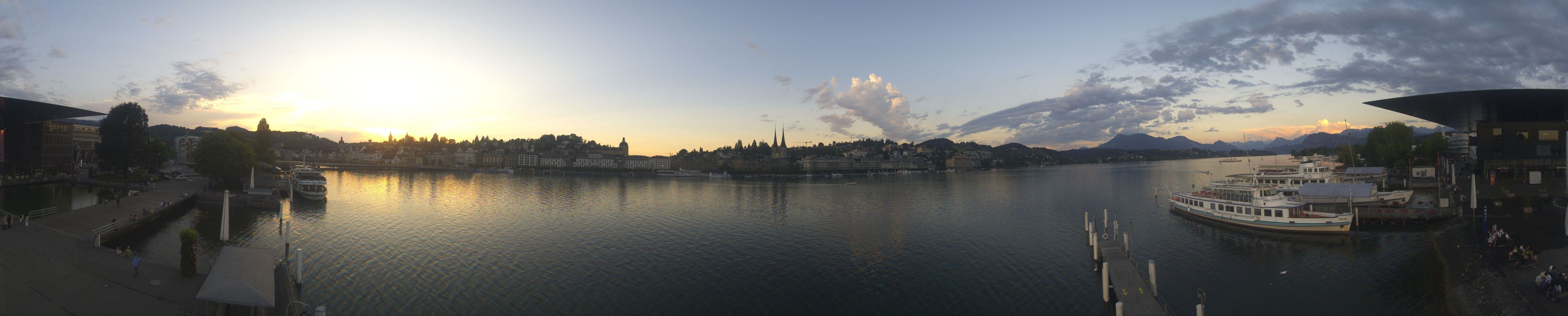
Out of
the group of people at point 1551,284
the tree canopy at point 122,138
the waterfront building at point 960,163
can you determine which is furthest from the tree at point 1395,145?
the tree canopy at point 122,138

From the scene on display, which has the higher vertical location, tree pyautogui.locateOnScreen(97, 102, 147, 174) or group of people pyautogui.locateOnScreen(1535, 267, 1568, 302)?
tree pyautogui.locateOnScreen(97, 102, 147, 174)

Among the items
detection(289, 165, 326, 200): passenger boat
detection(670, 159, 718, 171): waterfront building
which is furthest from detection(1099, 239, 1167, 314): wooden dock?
detection(670, 159, 718, 171): waterfront building

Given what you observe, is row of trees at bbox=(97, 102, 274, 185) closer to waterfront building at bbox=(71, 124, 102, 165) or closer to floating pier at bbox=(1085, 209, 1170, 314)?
waterfront building at bbox=(71, 124, 102, 165)

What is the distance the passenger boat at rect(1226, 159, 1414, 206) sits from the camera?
33094mm

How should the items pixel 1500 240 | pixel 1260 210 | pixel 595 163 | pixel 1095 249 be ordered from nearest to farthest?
pixel 1500 240 → pixel 1095 249 → pixel 1260 210 → pixel 595 163

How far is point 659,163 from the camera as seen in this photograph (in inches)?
6486

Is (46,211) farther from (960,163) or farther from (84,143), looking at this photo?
(960,163)

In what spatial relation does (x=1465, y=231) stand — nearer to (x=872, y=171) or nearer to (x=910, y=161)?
(x=872, y=171)

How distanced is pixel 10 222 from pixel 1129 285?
4745 cm

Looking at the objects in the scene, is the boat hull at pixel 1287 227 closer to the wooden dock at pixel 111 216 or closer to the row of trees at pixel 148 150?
the wooden dock at pixel 111 216

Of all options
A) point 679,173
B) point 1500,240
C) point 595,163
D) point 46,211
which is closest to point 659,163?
point 595,163

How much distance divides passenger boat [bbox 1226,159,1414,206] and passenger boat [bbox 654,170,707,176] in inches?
4074

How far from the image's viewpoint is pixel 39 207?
33.3 metres

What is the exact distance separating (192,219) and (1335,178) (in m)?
80.2
